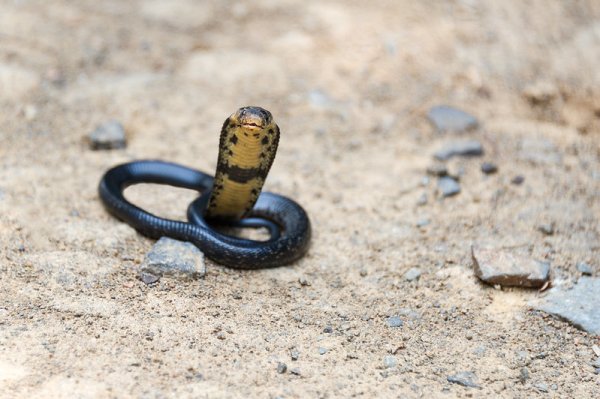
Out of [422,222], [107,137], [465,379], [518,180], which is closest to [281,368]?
[465,379]

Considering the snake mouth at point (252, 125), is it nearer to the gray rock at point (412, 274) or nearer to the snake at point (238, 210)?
the snake at point (238, 210)

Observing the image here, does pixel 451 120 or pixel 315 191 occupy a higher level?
pixel 451 120

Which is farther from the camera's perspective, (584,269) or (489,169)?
(489,169)

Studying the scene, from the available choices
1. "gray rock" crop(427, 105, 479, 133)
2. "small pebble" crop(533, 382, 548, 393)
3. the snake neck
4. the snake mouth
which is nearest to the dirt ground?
"small pebble" crop(533, 382, 548, 393)

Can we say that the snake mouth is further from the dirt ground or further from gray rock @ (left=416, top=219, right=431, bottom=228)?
gray rock @ (left=416, top=219, right=431, bottom=228)

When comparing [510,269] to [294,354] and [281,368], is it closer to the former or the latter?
[294,354]

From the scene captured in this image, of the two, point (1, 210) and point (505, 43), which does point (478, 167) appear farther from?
point (1, 210)

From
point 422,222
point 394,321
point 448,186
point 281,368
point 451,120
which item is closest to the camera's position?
point 281,368

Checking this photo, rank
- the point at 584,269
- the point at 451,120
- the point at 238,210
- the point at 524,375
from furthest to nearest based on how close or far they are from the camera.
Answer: the point at 451,120
the point at 238,210
the point at 584,269
the point at 524,375
